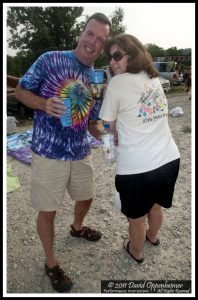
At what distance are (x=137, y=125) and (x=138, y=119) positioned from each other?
0.04 m

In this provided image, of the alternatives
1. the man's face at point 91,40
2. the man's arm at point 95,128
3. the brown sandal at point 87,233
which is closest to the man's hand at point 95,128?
the man's arm at point 95,128

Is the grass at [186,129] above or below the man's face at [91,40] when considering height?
below

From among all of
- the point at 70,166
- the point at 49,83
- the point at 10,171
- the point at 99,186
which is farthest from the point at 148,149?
the point at 10,171

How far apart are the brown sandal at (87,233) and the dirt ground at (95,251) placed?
50 millimetres

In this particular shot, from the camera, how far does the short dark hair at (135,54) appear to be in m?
1.84

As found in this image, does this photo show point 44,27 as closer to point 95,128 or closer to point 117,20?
point 117,20

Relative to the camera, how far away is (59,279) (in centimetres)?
227

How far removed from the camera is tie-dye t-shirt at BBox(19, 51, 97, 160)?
1960 mm

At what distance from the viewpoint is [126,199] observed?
204cm

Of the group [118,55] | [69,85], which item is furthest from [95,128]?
[118,55]

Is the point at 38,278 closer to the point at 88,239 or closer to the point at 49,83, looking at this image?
the point at 88,239

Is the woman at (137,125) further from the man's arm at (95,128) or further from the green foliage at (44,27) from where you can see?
the green foliage at (44,27)

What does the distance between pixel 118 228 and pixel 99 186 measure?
1.05 meters

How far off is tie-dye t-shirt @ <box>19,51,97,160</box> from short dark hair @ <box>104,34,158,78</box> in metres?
0.38
